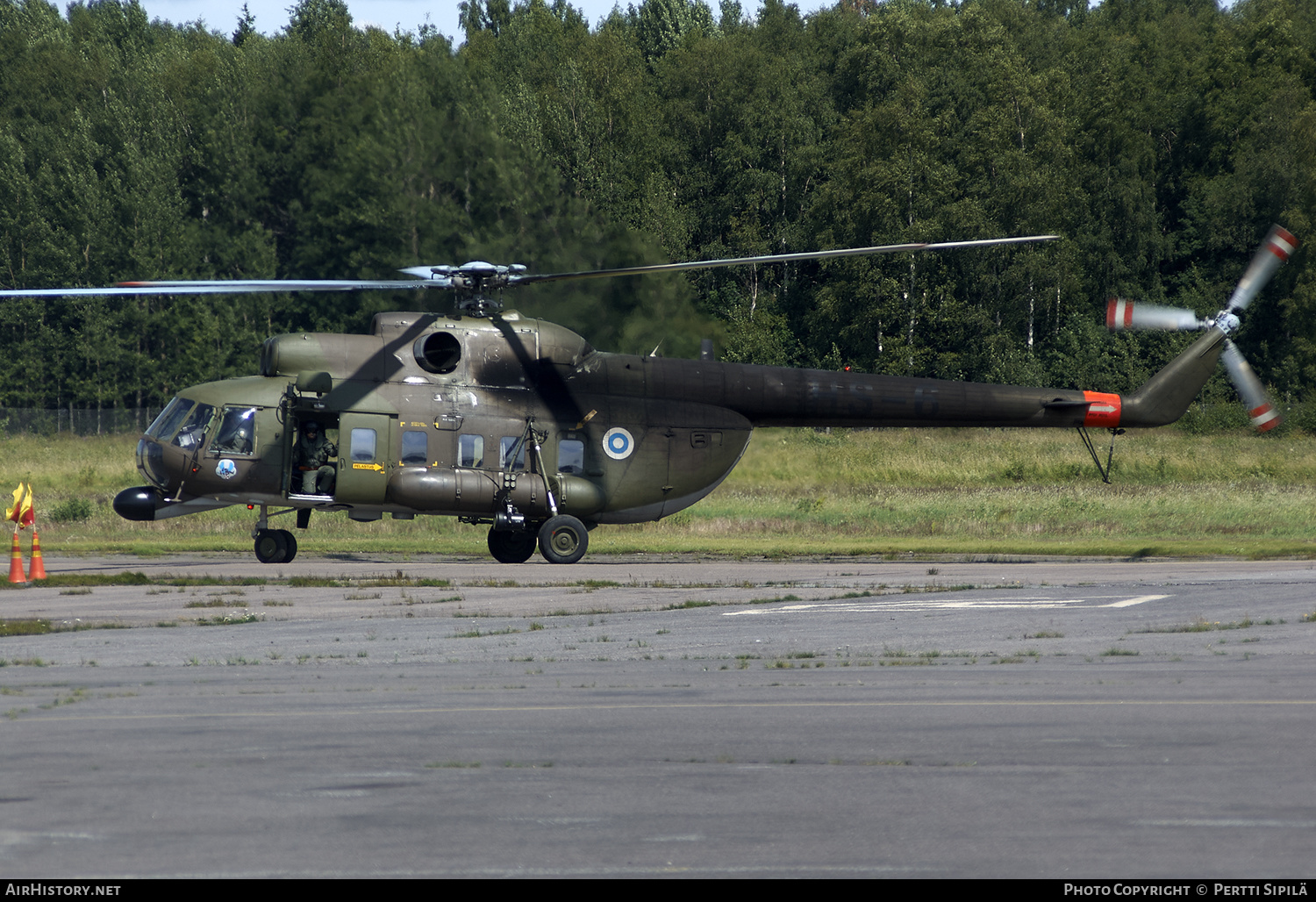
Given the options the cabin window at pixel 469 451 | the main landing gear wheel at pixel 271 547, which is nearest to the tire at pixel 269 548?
the main landing gear wheel at pixel 271 547

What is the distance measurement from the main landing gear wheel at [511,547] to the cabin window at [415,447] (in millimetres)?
2402

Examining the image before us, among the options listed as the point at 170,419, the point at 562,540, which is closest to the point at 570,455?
the point at 562,540

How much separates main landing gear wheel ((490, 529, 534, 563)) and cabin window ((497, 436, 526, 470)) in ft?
5.74

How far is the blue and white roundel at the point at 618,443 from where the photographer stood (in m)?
21.8

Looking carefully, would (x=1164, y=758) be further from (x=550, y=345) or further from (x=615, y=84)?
(x=615, y=84)

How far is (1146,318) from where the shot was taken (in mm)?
22000

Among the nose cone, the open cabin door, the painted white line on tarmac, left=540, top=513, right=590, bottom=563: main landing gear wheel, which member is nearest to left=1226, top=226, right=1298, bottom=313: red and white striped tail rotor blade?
the painted white line on tarmac

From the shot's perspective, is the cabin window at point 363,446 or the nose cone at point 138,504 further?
the nose cone at point 138,504

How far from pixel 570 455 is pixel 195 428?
5.85 m

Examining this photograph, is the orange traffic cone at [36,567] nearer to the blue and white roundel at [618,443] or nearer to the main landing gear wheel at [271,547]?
the main landing gear wheel at [271,547]

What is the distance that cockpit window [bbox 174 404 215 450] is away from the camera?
67.8 ft

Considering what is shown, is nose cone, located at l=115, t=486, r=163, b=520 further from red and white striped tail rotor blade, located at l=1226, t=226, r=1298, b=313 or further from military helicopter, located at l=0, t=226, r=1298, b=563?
red and white striped tail rotor blade, located at l=1226, t=226, r=1298, b=313

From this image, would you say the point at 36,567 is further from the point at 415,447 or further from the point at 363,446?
the point at 415,447

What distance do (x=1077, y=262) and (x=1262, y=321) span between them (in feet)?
28.1
